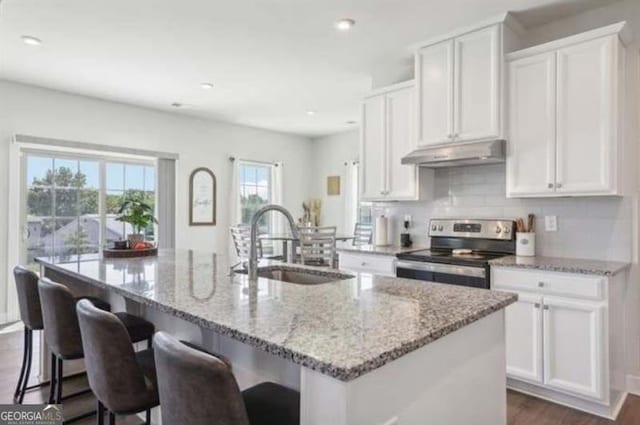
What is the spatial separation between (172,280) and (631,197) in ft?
9.67

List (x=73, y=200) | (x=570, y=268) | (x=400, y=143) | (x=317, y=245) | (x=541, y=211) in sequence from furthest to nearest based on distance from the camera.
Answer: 1. (x=73, y=200)
2. (x=317, y=245)
3. (x=400, y=143)
4. (x=541, y=211)
5. (x=570, y=268)

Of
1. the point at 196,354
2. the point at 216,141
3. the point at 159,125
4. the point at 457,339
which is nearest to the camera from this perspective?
the point at 196,354

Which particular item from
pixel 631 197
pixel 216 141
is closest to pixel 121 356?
pixel 631 197

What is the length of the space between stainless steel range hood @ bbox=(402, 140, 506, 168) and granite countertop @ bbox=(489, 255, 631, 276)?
0.76 metres

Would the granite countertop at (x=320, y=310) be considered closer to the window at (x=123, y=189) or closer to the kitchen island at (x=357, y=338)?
the kitchen island at (x=357, y=338)

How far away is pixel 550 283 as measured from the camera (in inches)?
99.7

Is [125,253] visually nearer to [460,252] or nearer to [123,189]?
[460,252]

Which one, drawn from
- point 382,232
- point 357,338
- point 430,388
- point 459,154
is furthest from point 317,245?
point 357,338

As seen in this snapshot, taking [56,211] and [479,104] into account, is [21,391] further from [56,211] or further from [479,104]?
[479,104]

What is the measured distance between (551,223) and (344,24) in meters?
2.16

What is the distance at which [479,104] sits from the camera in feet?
9.99

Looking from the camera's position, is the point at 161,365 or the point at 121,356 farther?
the point at 121,356

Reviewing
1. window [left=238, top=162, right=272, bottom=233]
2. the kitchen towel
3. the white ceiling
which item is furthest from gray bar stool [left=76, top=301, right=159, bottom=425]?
window [left=238, top=162, right=272, bottom=233]

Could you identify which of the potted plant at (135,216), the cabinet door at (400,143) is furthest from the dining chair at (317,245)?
the potted plant at (135,216)
